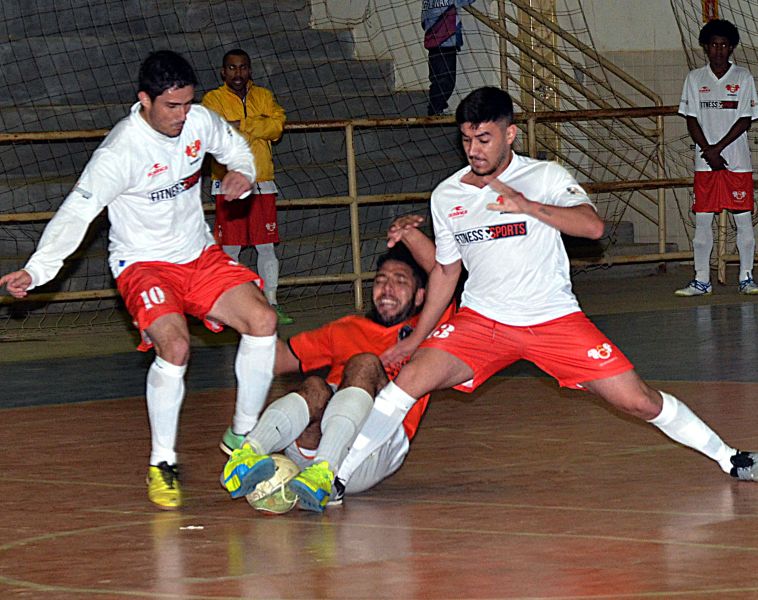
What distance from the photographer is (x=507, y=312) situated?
17.8 feet

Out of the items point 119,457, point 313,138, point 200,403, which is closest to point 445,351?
point 119,457

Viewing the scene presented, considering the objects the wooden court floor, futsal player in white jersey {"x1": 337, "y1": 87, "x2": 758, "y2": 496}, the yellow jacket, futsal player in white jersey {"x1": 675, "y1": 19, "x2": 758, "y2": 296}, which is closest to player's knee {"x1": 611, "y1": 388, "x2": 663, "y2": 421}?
futsal player in white jersey {"x1": 337, "y1": 87, "x2": 758, "y2": 496}

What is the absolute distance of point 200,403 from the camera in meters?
7.91

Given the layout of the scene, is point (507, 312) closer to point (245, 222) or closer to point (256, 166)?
point (256, 166)

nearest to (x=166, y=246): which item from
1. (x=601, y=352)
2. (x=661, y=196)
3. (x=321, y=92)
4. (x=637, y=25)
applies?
(x=601, y=352)

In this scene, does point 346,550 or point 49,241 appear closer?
point 346,550

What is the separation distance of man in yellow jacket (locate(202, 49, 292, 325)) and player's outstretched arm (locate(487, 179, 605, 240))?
6437mm

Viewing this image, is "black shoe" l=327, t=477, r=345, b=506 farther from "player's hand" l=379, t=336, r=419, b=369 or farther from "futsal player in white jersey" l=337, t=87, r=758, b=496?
"player's hand" l=379, t=336, r=419, b=369

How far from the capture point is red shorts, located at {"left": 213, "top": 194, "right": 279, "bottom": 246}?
11.5 m

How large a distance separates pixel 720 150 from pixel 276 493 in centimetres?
829

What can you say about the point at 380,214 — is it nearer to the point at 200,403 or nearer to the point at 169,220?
the point at 200,403

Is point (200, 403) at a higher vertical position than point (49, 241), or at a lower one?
lower

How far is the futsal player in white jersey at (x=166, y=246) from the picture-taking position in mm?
5562

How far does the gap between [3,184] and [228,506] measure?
27.7 feet
